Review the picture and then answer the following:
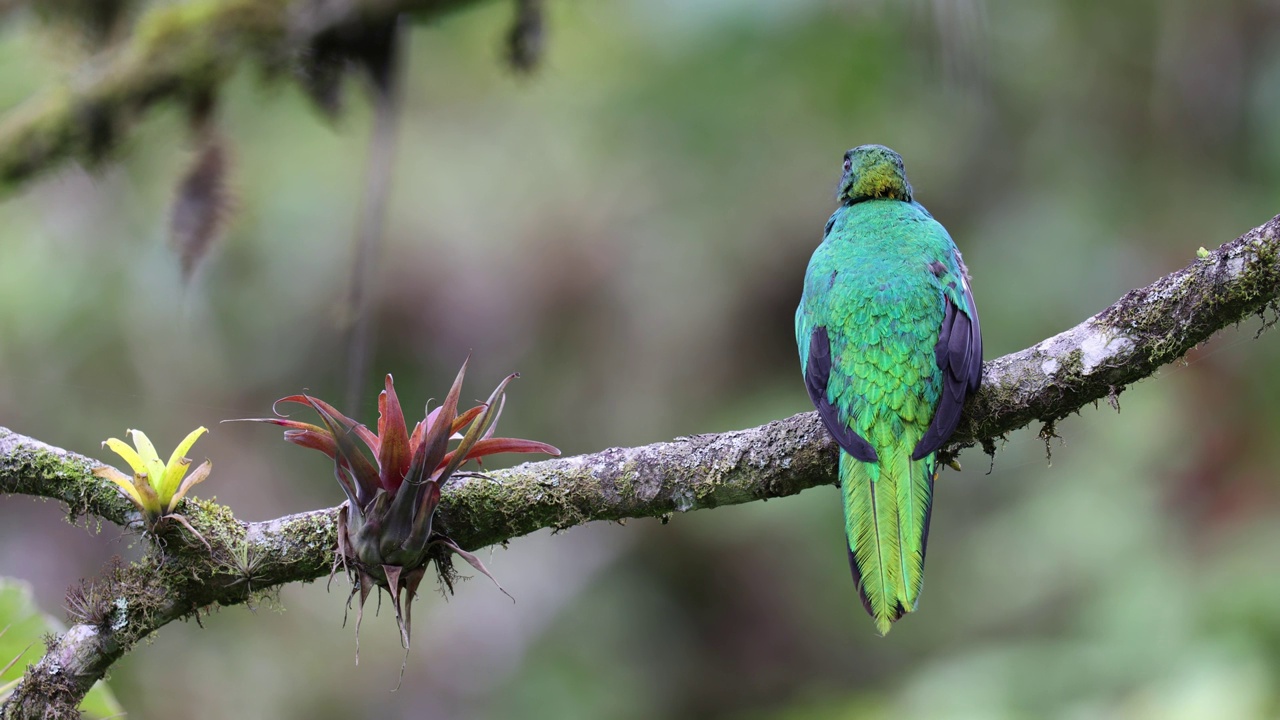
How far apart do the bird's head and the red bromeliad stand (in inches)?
87.3

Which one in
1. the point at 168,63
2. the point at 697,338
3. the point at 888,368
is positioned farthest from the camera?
the point at 697,338

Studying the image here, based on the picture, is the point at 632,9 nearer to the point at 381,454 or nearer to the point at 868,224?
the point at 868,224

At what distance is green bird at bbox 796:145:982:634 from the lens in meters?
2.82

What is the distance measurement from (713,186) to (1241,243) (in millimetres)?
7511

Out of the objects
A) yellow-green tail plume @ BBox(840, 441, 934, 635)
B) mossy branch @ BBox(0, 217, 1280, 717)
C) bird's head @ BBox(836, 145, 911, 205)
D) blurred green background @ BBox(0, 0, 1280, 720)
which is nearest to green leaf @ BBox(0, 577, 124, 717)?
mossy branch @ BBox(0, 217, 1280, 717)

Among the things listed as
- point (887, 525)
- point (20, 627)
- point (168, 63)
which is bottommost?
point (20, 627)

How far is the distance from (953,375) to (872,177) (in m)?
1.42

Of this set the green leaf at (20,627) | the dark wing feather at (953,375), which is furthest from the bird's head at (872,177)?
the green leaf at (20,627)

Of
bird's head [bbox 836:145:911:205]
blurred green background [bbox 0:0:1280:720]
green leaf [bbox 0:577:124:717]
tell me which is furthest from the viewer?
blurred green background [bbox 0:0:1280:720]

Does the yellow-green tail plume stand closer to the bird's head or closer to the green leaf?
the bird's head

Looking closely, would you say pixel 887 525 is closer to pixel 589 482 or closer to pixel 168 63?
pixel 589 482

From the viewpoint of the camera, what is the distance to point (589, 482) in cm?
266

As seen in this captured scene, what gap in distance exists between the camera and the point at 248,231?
9.59 meters

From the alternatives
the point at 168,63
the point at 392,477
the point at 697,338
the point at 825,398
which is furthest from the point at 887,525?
the point at 697,338
